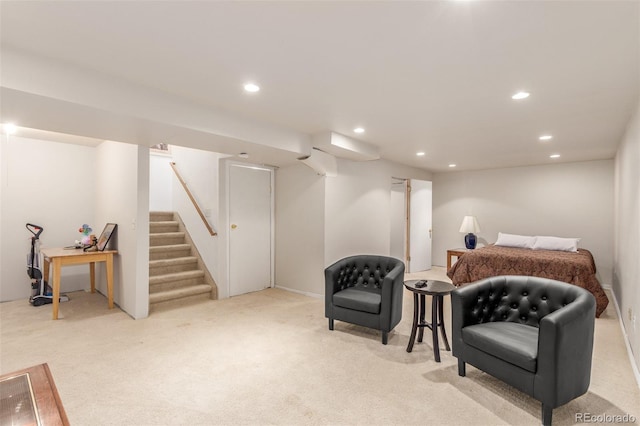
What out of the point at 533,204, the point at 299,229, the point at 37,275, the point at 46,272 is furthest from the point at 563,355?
the point at 46,272

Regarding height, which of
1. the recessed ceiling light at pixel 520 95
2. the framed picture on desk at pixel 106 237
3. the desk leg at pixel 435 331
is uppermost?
the recessed ceiling light at pixel 520 95

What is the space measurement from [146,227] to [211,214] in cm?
125

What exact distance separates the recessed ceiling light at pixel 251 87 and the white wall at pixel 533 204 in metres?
6.17

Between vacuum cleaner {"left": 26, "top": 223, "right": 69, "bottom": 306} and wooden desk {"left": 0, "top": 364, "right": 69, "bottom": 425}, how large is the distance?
362cm

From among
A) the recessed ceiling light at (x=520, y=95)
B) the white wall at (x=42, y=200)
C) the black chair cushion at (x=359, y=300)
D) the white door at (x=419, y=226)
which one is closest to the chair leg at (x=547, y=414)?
the black chair cushion at (x=359, y=300)

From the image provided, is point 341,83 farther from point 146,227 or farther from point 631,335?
point 631,335

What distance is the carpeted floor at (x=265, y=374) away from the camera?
2061 mm

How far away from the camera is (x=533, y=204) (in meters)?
6.44

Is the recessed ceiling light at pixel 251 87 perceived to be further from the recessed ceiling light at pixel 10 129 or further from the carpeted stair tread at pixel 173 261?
the recessed ceiling light at pixel 10 129

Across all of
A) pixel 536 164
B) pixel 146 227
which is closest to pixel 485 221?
pixel 536 164

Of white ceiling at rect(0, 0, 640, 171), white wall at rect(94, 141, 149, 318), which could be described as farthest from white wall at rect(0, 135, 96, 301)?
white ceiling at rect(0, 0, 640, 171)

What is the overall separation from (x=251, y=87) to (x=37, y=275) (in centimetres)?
434

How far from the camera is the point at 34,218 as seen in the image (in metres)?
4.82

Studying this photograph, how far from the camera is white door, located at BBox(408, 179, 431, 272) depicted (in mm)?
6820
